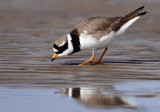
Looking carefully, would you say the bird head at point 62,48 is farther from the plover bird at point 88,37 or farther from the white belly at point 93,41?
the white belly at point 93,41

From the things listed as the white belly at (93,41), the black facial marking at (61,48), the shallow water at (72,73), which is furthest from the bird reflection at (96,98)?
the white belly at (93,41)

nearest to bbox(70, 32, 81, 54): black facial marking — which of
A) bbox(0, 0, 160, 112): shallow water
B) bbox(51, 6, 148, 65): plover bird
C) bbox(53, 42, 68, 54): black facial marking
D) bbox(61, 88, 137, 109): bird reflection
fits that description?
bbox(51, 6, 148, 65): plover bird

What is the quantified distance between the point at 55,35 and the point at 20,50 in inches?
113

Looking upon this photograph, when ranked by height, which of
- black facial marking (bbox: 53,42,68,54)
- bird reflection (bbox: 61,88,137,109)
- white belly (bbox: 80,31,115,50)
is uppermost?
white belly (bbox: 80,31,115,50)

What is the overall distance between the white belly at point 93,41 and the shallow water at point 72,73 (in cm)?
38

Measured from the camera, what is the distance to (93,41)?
10406mm

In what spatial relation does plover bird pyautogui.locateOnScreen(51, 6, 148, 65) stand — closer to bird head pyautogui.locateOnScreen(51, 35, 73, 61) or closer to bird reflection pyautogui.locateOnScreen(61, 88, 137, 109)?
bird head pyautogui.locateOnScreen(51, 35, 73, 61)

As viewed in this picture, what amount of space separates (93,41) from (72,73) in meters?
1.40

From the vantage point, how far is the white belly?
1034 centimetres

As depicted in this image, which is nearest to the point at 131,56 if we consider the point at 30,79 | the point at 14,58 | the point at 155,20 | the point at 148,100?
the point at 14,58

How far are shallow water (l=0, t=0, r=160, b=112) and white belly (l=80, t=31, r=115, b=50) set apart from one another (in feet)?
1.24

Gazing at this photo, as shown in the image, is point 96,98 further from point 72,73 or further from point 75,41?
point 75,41

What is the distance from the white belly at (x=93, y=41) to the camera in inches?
407

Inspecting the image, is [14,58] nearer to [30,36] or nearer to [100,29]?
[100,29]
